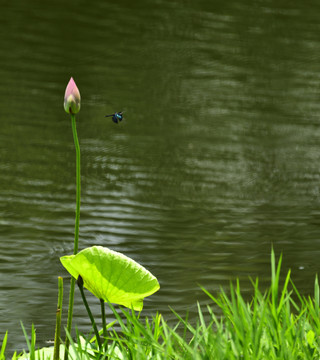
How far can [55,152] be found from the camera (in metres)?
3.39

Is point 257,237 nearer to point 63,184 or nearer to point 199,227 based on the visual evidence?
point 199,227

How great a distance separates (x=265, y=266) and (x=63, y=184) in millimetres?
1029

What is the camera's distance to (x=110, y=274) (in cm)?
116

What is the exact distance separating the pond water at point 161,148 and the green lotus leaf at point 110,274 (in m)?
0.71

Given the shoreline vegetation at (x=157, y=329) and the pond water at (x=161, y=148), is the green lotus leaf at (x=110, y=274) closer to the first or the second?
the shoreline vegetation at (x=157, y=329)

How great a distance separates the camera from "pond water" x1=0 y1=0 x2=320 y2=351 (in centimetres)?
237

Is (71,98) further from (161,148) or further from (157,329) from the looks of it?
(161,148)

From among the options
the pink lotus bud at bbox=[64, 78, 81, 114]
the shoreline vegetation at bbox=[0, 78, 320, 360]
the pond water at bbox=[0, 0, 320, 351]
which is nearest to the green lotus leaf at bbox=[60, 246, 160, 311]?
the shoreline vegetation at bbox=[0, 78, 320, 360]

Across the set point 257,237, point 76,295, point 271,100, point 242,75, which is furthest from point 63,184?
point 242,75

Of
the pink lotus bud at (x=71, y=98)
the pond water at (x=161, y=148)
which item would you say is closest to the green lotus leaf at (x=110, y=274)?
the pink lotus bud at (x=71, y=98)

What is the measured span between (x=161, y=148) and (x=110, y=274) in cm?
238

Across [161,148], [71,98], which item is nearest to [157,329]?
[71,98]

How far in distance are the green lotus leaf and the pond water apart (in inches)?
27.8

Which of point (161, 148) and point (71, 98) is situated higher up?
point (71, 98)
